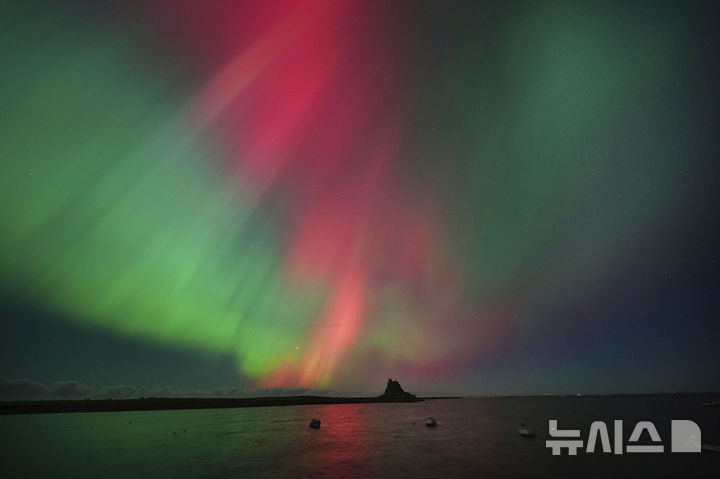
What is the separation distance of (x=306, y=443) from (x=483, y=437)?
33.4 m

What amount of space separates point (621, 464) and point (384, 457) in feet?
87.7

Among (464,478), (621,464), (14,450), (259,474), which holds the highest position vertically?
(621,464)

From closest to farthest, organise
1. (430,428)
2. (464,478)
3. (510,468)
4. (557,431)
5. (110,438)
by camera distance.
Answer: (464,478) < (510,468) < (110,438) < (557,431) < (430,428)

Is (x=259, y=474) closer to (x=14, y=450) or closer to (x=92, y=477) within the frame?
(x=92, y=477)

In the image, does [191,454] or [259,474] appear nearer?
[259,474]

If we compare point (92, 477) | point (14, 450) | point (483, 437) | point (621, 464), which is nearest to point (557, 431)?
point (483, 437)

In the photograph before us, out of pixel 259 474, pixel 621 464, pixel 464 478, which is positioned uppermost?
pixel 621 464

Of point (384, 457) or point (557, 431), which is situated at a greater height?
point (557, 431)

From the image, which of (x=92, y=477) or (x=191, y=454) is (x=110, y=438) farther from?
(x=92, y=477)

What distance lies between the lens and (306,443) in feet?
228

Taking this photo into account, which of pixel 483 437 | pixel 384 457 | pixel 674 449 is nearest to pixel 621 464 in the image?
pixel 674 449

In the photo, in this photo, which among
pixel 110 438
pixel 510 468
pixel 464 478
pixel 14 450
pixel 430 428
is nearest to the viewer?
pixel 464 478

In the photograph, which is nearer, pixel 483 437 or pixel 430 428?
pixel 483 437

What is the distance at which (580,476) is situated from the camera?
4094 cm
